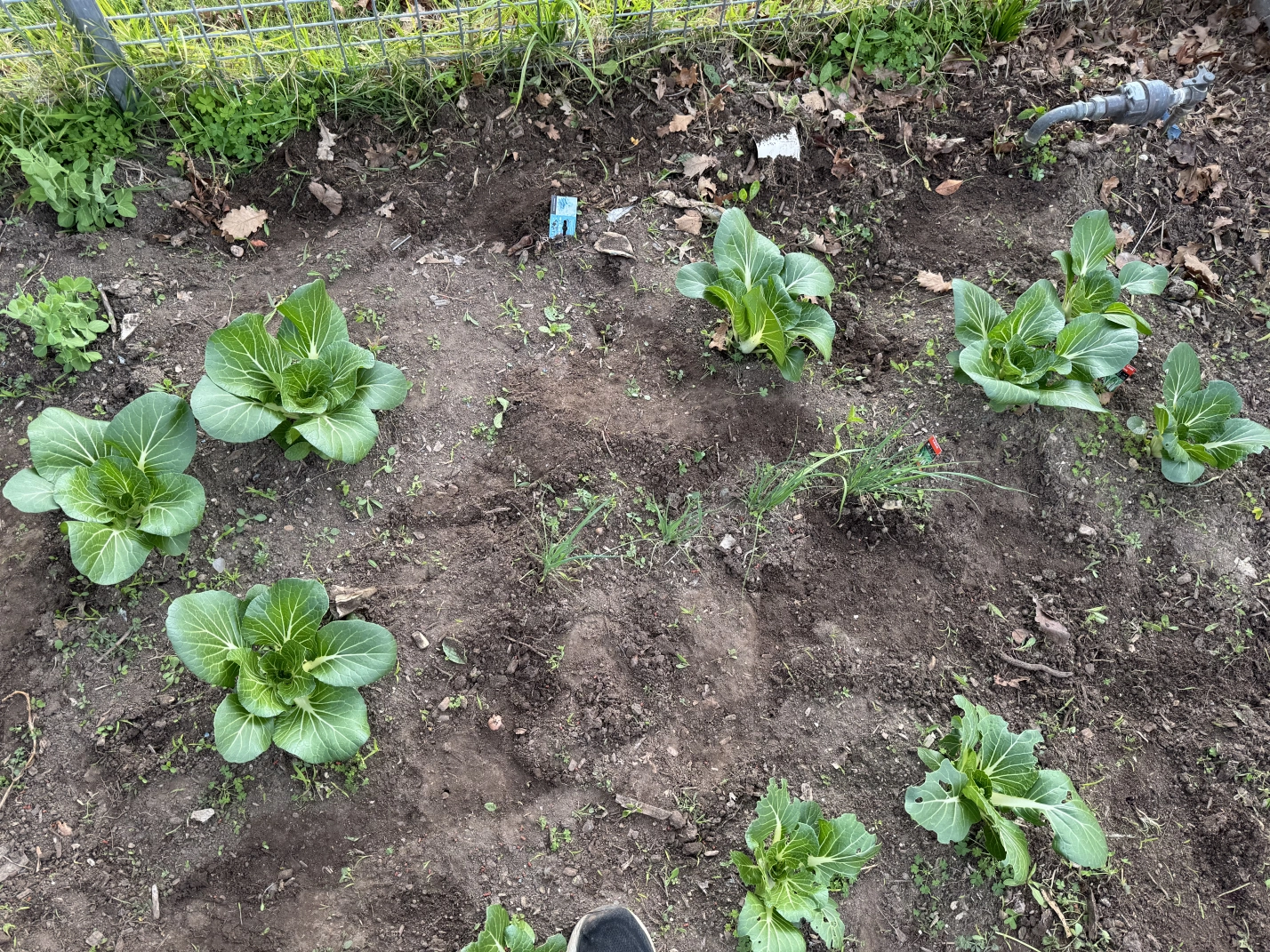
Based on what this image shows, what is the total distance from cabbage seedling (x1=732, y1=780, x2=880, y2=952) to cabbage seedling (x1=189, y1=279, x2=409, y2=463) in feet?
6.04

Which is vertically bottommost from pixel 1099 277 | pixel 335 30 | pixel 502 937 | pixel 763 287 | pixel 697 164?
pixel 502 937

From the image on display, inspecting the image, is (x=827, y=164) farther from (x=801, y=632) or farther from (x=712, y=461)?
(x=801, y=632)

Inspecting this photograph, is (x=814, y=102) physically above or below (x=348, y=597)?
above

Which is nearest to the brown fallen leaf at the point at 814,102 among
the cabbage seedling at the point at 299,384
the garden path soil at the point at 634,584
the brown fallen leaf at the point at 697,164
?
the garden path soil at the point at 634,584

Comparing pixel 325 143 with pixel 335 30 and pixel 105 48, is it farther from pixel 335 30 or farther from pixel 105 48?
pixel 105 48

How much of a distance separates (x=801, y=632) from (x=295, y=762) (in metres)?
1.80

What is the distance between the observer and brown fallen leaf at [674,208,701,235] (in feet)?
11.3

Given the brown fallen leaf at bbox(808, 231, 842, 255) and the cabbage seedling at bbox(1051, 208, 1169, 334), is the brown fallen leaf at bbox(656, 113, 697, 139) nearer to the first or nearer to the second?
the brown fallen leaf at bbox(808, 231, 842, 255)

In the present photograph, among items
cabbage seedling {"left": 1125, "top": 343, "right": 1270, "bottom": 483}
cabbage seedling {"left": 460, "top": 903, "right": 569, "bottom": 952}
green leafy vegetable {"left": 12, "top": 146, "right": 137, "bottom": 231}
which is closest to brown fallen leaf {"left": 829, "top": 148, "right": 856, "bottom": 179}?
cabbage seedling {"left": 1125, "top": 343, "right": 1270, "bottom": 483}

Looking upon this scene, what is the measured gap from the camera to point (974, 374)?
2914 millimetres

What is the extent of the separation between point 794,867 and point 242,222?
334 centimetres

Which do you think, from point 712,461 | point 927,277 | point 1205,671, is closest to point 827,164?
point 927,277

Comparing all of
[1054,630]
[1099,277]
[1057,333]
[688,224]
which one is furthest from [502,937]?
[1099,277]

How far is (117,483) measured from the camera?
2.57 metres
